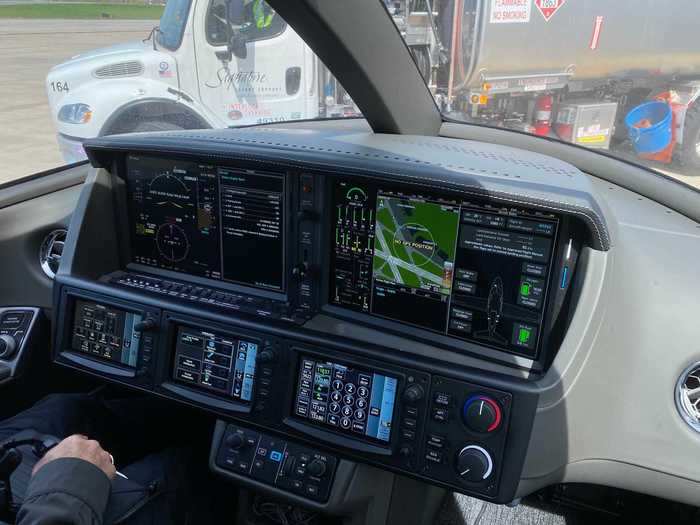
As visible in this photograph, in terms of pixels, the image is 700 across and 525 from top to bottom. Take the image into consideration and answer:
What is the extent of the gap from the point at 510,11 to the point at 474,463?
466 centimetres

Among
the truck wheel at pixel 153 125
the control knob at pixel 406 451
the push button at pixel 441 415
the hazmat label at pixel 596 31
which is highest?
the hazmat label at pixel 596 31

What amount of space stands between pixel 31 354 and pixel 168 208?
91 centimetres

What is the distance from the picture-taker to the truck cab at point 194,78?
4.69m

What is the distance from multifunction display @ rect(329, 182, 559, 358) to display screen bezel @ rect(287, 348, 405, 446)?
177 millimetres

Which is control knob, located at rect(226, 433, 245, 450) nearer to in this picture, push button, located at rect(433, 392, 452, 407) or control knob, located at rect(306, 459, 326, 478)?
control knob, located at rect(306, 459, 326, 478)

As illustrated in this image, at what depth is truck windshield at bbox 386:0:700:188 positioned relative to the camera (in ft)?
15.9

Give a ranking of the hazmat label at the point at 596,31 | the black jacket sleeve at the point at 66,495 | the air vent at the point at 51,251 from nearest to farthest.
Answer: the black jacket sleeve at the point at 66,495
the air vent at the point at 51,251
the hazmat label at the point at 596,31

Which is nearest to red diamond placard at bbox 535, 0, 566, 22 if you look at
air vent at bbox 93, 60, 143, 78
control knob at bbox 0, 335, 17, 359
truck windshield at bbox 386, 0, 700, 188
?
truck windshield at bbox 386, 0, 700, 188

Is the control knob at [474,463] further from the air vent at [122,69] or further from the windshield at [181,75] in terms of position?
the air vent at [122,69]

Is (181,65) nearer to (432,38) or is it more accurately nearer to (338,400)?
(432,38)

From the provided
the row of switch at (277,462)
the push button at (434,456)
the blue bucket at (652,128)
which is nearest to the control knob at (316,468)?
the row of switch at (277,462)

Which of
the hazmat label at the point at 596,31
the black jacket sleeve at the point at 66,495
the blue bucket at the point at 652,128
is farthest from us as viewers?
the hazmat label at the point at 596,31

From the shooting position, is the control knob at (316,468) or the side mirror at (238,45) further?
the side mirror at (238,45)

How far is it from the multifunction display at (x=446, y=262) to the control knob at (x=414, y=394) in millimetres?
182
